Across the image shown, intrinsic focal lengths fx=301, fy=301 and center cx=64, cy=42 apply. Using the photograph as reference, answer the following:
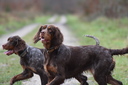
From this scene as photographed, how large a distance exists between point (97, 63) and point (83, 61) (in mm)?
308

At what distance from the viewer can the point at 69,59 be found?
6.43 m

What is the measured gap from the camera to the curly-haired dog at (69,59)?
Result: 6.19 meters

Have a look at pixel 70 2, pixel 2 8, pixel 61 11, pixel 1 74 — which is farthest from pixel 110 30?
pixel 70 2

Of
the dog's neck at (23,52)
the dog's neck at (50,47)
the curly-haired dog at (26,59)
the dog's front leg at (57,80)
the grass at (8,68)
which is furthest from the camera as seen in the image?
the grass at (8,68)

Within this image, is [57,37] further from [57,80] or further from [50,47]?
[57,80]

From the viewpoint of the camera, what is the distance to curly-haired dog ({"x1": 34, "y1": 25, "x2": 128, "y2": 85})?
244 inches

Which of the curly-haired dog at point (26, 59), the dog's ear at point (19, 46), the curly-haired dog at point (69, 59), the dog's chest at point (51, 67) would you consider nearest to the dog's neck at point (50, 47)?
the curly-haired dog at point (69, 59)

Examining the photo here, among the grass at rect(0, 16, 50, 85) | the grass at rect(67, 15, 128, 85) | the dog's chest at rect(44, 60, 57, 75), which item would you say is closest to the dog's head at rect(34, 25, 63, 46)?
the dog's chest at rect(44, 60, 57, 75)

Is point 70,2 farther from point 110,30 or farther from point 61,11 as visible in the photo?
point 110,30

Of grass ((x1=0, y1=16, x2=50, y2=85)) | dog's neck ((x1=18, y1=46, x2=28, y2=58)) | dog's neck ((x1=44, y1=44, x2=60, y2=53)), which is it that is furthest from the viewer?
grass ((x1=0, y1=16, x2=50, y2=85))

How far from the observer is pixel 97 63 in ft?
21.5

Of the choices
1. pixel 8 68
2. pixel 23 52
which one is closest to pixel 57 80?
pixel 23 52

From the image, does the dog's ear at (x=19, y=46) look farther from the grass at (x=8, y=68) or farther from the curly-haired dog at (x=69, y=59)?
the grass at (x=8, y=68)

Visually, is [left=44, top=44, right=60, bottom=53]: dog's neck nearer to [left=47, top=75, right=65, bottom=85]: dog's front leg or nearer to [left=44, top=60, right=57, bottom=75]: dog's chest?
[left=44, top=60, right=57, bottom=75]: dog's chest
